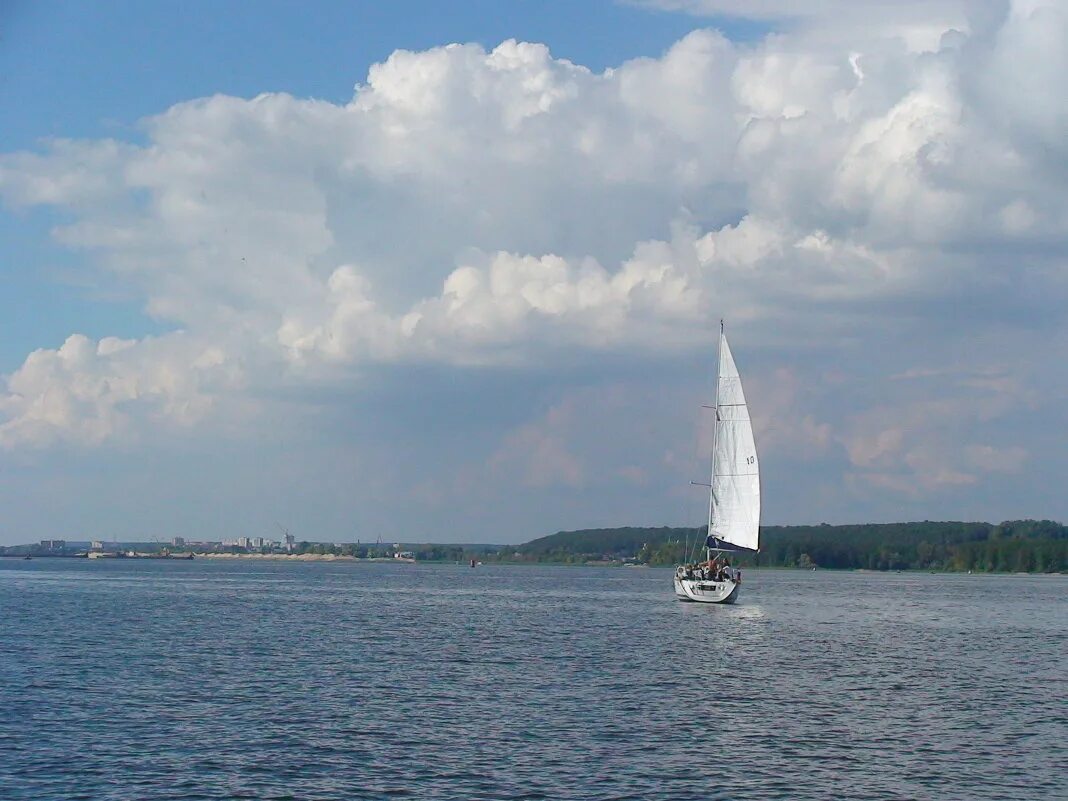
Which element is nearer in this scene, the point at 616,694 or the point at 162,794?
the point at 162,794

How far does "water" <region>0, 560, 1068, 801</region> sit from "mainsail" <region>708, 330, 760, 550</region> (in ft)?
69.6

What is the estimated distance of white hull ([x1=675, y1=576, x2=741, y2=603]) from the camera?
114m

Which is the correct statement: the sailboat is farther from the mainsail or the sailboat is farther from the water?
the water

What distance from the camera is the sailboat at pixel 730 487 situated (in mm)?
110500

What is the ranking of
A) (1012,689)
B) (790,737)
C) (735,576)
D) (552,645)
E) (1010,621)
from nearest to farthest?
1. (790,737)
2. (1012,689)
3. (552,645)
4. (1010,621)
5. (735,576)

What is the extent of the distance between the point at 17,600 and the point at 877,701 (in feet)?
327

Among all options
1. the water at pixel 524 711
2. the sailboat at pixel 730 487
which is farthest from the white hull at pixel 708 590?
the water at pixel 524 711

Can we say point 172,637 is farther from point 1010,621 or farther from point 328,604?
point 1010,621

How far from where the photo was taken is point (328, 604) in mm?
122062

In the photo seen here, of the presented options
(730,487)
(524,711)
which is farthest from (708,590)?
(524,711)

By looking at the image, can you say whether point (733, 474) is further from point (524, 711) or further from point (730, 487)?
point (524, 711)

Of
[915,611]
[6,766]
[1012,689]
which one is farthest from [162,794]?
[915,611]

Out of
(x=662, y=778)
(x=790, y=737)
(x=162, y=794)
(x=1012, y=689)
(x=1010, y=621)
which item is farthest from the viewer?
(x=1010, y=621)

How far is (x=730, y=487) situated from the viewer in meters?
112
